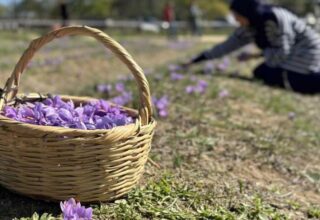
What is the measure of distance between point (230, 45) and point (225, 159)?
3071 millimetres

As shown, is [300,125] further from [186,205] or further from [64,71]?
[64,71]

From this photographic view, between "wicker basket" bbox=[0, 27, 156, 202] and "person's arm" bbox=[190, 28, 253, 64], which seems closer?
"wicker basket" bbox=[0, 27, 156, 202]

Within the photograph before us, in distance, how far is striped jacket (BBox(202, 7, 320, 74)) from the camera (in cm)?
584

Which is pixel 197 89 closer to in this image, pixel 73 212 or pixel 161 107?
pixel 161 107

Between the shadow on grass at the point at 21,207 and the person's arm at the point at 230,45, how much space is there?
4.00 metres

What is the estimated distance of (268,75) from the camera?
613cm

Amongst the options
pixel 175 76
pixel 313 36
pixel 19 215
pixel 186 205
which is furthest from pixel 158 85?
pixel 19 215

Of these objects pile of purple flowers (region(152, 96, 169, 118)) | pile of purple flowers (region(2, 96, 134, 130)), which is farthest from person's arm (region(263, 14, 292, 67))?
pile of purple flowers (region(2, 96, 134, 130))

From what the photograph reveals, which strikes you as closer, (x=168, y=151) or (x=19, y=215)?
(x=19, y=215)

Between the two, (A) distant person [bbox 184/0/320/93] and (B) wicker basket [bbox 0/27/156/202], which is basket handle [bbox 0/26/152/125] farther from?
(A) distant person [bbox 184/0/320/93]

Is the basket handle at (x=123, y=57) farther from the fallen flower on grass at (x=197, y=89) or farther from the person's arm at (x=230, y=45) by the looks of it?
the person's arm at (x=230, y=45)

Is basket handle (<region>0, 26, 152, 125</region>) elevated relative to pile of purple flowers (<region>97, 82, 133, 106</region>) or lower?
elevated

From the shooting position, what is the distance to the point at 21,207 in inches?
85.5

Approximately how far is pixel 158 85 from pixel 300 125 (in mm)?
1367
